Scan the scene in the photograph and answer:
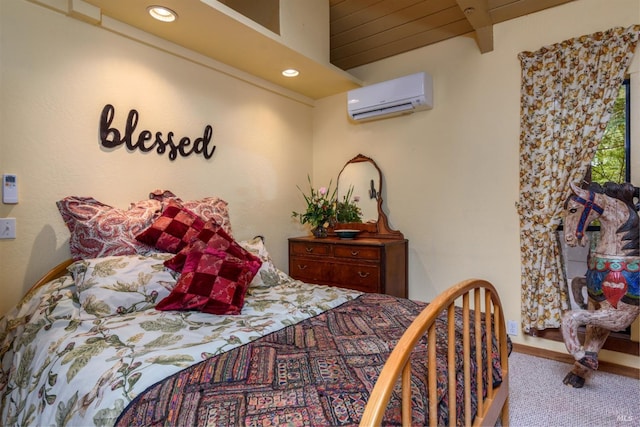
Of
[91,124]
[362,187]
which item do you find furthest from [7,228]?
[362,187]

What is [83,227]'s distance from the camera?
196cm

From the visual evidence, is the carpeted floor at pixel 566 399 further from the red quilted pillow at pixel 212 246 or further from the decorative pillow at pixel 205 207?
the decorative pillow at pixel 205 207

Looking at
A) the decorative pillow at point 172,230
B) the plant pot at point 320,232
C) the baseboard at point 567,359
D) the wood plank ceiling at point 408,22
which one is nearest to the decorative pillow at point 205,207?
the decorative pillow at point 172,230

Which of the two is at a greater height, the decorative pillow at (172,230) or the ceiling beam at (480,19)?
the ceiling beam at (480,19)

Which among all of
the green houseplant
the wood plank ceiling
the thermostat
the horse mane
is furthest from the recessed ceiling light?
the horse mane

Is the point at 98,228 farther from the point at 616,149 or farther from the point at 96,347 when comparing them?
the point at 616,149

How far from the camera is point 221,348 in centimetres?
124

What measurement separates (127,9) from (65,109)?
0.73 meters

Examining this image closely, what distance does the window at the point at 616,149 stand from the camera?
239 cm

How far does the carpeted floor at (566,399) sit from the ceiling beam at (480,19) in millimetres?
2544

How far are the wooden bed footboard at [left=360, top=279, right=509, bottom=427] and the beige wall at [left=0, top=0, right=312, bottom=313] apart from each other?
2164 mm

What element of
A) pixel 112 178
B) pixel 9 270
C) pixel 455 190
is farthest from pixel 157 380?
pixel 455 190

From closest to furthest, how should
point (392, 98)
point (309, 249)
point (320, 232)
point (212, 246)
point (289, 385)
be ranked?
1. point (289, 385)
2. point (212, 246)
3. point (392, 98)
4. point (309, 249)
5. point (320, 232)

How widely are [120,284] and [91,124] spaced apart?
116cm
